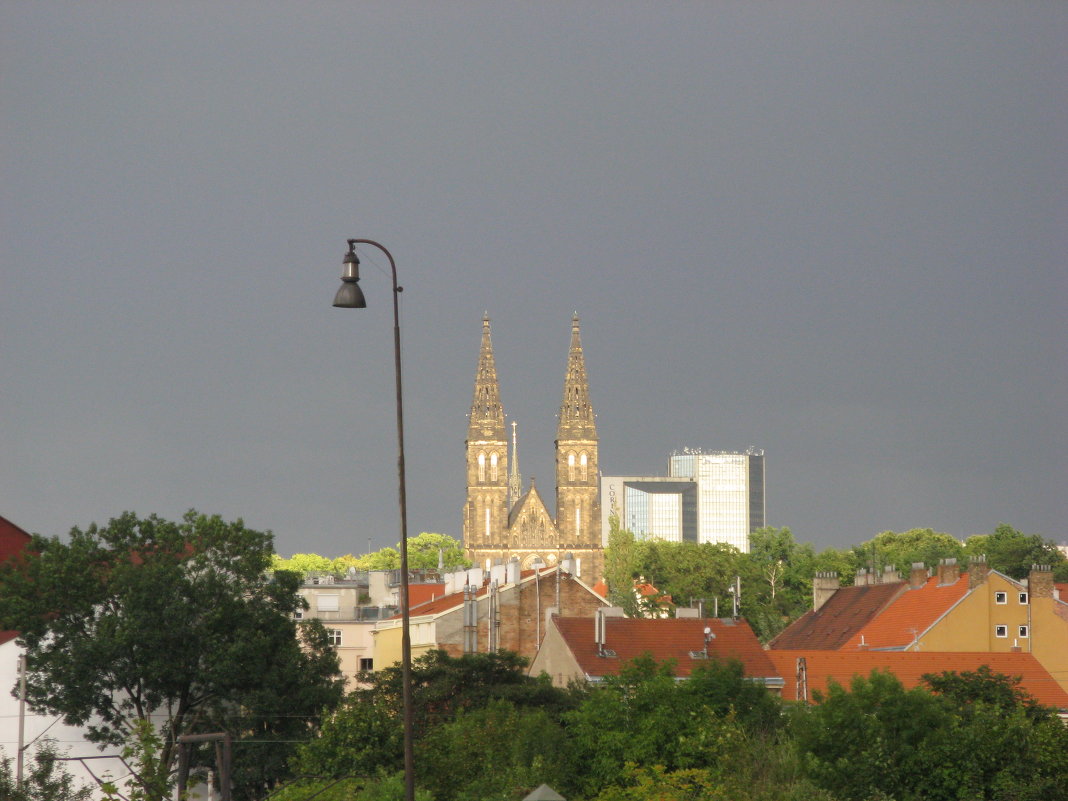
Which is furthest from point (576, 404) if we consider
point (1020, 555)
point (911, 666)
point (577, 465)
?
point (911, 666)

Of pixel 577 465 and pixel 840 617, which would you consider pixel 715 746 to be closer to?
pixel 840 617

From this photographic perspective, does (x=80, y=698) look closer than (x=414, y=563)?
Yes

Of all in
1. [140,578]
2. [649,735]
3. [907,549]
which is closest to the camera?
[649,735]

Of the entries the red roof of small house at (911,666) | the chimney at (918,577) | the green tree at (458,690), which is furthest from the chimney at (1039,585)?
the green tree at (458,690)

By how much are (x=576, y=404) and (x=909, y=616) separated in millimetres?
116796

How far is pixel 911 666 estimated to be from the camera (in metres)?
68.3

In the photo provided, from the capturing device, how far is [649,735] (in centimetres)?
4825

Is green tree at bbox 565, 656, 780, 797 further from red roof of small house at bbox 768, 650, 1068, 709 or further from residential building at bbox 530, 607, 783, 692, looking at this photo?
red roof of small house at bbox 768, 650, 1068, 709

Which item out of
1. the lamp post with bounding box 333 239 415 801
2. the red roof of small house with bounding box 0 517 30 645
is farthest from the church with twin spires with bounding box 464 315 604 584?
the lamp post with bounding box 333 239 415 801

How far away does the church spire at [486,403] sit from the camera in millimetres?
195250

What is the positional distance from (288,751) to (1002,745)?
72.2 feet

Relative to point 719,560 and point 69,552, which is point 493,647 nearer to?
point 69,552

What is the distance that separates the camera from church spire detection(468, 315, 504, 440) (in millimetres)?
195250

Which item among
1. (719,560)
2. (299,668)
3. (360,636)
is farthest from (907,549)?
(299,668)
